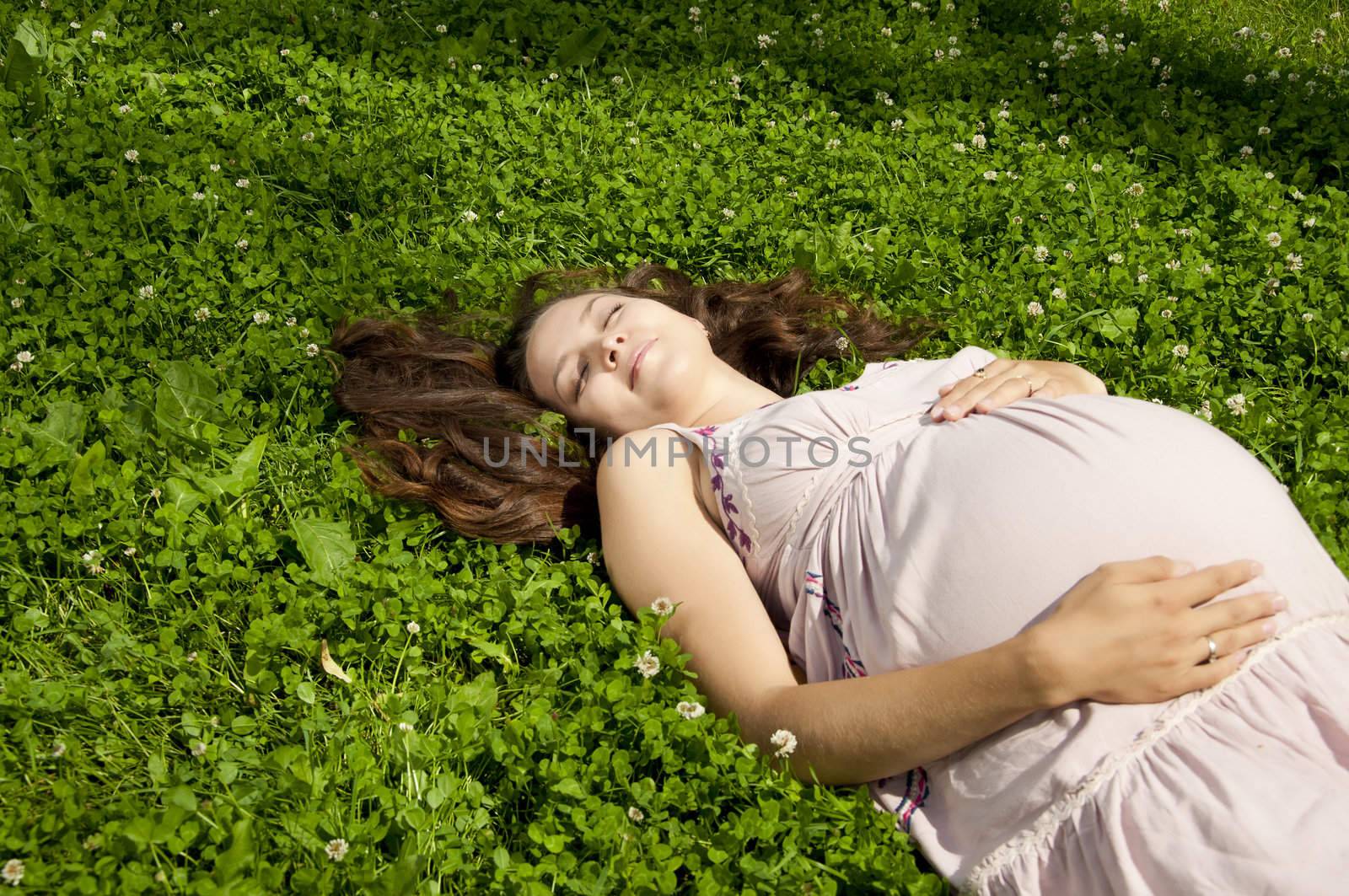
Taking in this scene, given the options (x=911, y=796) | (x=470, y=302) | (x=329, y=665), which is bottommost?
(x=329, y=665)

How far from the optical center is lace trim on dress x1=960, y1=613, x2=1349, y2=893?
2.21 meters

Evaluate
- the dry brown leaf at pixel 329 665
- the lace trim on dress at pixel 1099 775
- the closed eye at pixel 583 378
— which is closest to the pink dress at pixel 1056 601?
the lace trim on dress at pixel 1099 775

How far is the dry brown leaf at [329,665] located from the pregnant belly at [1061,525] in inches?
50.4

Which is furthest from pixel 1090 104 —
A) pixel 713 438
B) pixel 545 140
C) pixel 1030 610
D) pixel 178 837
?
pixel 178 837

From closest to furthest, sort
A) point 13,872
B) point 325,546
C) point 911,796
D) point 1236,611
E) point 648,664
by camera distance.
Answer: point 13,872, point 1236,611, point 911,796, point 648,664, point 325,546

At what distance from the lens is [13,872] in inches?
84.7

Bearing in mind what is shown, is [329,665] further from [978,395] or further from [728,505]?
[978,395]

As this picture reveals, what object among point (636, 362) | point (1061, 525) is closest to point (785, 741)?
point (1061, 525)

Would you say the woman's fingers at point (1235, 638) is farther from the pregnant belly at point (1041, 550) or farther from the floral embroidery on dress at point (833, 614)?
the floral embroidery on dress at point (833, 614)

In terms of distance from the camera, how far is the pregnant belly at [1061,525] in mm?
2369

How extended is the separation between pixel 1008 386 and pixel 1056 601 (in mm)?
782

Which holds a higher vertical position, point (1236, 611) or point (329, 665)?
point (1236, 611)

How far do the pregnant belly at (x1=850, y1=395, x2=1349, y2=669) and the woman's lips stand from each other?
869 mm

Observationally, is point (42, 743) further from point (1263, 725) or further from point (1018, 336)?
point (1018, 336)
